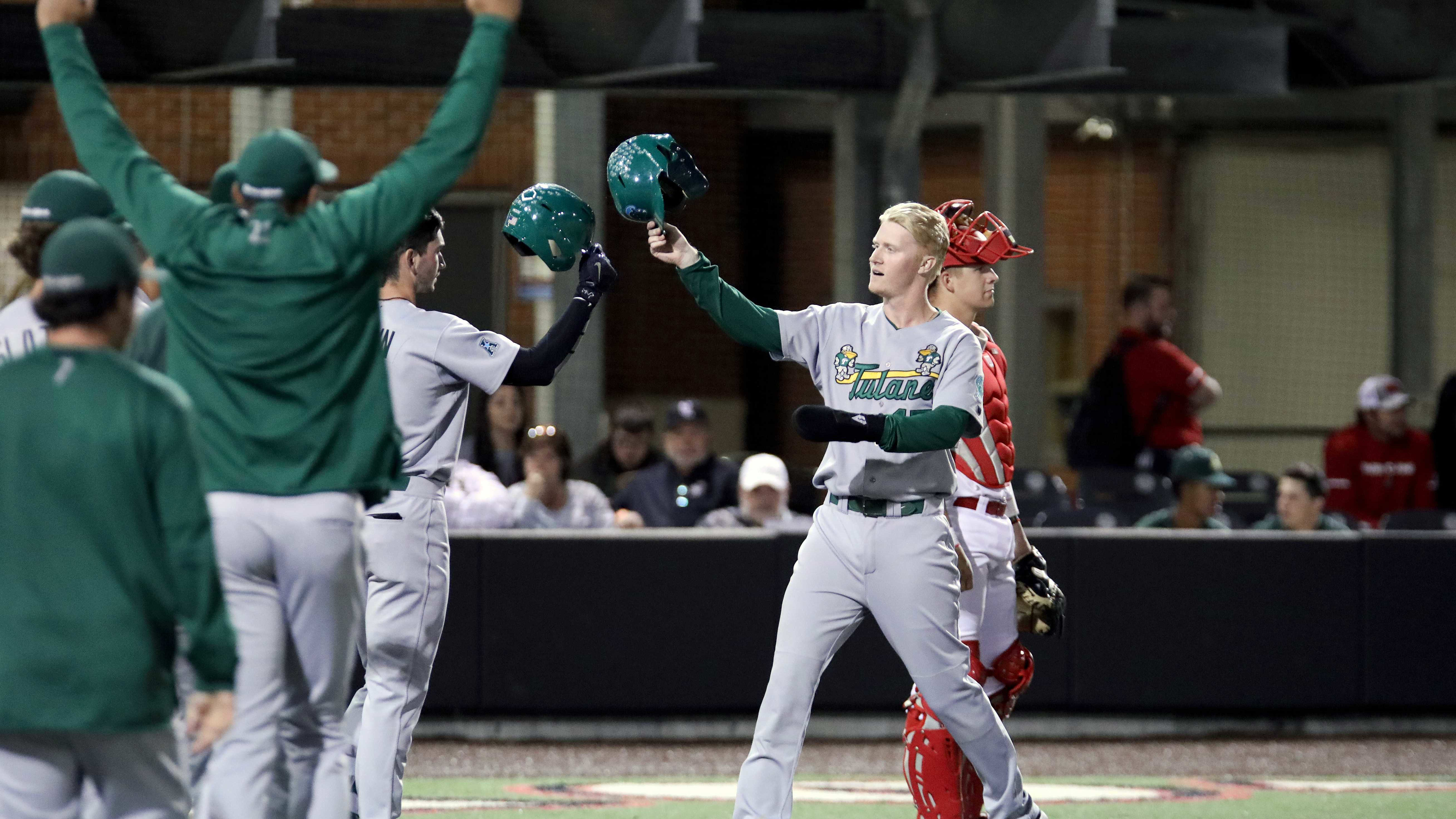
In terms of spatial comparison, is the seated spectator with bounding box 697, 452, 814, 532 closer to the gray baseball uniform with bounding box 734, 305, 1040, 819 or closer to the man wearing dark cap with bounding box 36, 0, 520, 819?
the gray baseball uniform with bounding box 734, 305, 1040, 819

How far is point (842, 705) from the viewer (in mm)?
10133

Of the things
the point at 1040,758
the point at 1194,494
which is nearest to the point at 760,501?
the point at 1040,758

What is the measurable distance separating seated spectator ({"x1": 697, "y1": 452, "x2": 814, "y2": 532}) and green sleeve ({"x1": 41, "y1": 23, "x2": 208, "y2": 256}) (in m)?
6.18

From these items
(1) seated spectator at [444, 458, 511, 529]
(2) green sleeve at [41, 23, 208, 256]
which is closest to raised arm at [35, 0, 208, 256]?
(2) green sleeve at [41, 23, 208, 256]

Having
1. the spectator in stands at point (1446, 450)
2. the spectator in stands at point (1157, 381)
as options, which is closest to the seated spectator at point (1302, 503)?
the spectator in stands at point (1157, 381)

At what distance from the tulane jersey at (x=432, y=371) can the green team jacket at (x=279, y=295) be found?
1.10m

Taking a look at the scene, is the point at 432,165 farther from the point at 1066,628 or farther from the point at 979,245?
the point at 1066,628

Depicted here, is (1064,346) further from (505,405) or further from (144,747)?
(144,747)

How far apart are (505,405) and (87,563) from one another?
7614 mm

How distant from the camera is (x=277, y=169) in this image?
4402mm

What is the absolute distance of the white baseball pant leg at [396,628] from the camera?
5.54 metres

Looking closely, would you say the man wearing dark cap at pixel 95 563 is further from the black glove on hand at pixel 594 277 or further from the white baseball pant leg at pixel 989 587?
the white baseball pant leg at pixel 989 587

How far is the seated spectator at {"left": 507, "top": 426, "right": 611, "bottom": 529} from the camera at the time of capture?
1032cm

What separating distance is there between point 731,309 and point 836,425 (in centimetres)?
66
